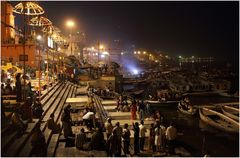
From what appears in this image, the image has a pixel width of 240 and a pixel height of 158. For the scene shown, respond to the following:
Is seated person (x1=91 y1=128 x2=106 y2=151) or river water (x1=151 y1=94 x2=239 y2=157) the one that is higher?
seated person (x1=91 y1=128 x2=106 y2=151)

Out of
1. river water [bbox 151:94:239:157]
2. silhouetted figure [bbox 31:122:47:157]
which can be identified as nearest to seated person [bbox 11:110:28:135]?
silhouetted figure [bbox 31:122:47:157]

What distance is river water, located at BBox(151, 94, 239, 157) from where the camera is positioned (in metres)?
22.5

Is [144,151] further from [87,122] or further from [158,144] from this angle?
[87,122]

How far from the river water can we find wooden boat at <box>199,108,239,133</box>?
1.38 ft

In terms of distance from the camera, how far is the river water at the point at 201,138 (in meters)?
22.5

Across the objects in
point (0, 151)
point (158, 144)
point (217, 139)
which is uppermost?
point (0, 151)

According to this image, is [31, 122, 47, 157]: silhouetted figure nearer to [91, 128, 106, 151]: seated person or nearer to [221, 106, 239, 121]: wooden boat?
[91, 128, 106, 151]: seated person

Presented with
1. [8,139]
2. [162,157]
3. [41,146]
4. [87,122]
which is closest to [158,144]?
[162,157]

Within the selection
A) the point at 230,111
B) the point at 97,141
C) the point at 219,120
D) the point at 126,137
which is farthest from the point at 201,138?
the point at 97,141

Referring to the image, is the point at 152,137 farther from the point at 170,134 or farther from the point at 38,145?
the point at 38,145

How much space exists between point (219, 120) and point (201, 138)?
18.7 ft

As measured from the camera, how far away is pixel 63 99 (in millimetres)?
25047

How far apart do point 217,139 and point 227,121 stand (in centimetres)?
429

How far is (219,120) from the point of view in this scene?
102 ft
